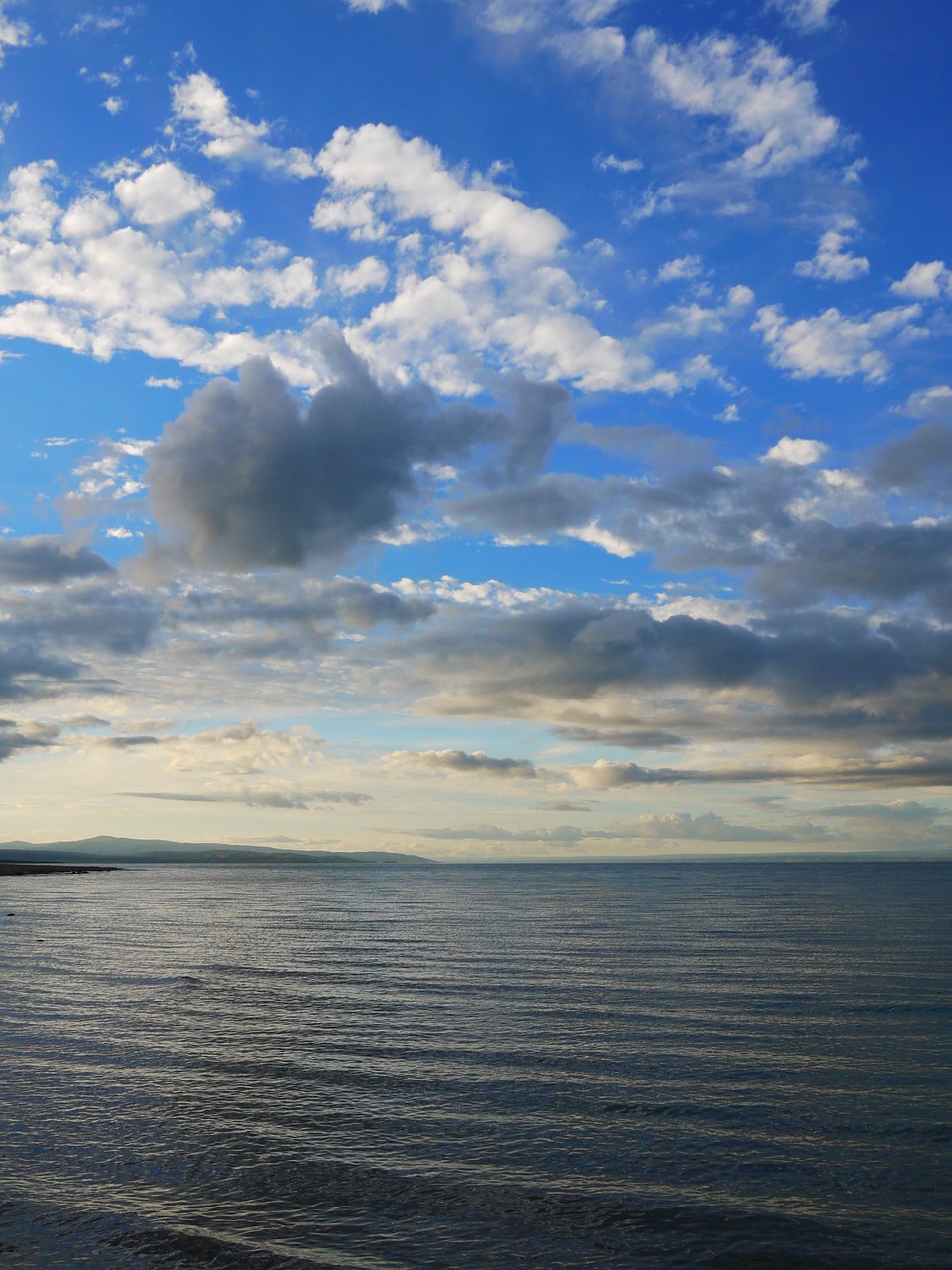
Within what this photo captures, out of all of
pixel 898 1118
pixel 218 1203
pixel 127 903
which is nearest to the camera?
pixel 218 1203

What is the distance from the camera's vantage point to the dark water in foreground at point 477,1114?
14.9m

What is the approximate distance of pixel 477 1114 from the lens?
69.1 ft

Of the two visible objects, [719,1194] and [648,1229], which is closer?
[648,1229]

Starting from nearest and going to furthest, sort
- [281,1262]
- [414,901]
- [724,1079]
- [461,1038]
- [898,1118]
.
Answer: [281,1262] < [898,1118] < [724,1079] < [461,1038] < [414,901]

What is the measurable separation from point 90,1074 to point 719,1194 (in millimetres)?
17783

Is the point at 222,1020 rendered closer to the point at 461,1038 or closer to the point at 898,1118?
the point at 461,1038

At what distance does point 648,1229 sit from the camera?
15156mm

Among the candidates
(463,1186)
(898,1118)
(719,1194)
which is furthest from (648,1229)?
(898,1118)

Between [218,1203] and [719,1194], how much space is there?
31.1 ft

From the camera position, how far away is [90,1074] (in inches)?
976

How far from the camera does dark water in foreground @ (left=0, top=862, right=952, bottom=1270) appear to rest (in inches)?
585

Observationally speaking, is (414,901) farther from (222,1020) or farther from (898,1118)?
(898,1118)

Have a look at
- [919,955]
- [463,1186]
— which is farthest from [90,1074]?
[919,955]

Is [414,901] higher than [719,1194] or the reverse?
the reverse
